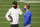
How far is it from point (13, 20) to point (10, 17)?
13 cm

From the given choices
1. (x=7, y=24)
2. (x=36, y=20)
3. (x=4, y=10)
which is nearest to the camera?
(x=7, y=24)

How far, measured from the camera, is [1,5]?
1238cm

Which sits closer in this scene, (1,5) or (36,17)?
(36,17)

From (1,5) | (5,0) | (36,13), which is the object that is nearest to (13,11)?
(36,13)

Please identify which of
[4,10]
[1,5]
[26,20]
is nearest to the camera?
[26,20]

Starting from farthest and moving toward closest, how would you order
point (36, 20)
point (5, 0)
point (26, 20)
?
point (5, 0)
point (36, 20)
point (26, 20)

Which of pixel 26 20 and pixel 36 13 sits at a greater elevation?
pixel 26 20

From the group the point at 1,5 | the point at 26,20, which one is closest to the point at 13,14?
Result: the point at 26,20

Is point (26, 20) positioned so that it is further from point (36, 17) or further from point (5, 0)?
point (5, 0)

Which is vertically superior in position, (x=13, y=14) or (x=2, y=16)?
(x=13, y=14)

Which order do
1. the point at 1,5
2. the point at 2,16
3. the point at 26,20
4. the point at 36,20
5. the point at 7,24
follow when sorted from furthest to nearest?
the point at 1,5, the point at 2,16, the point at 36,20, the point at 7,24, the point at 26,20

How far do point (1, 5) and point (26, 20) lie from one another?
25.9 ft

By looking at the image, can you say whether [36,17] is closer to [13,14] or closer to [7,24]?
[7,24]

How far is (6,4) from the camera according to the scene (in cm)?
1276
